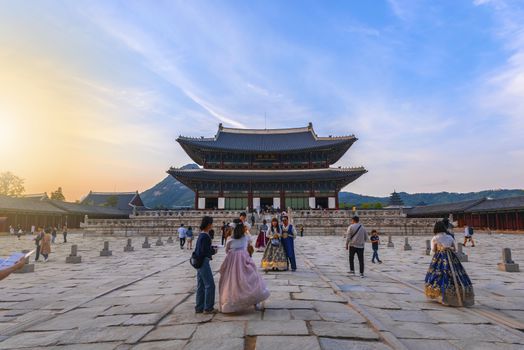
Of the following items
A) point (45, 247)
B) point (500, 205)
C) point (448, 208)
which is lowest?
point (45, 247)

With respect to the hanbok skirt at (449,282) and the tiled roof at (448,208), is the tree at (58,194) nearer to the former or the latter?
the tiled roof at (448,208)

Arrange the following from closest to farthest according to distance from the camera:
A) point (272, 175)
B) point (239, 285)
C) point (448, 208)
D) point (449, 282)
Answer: point (239, 285), point (449, 282), point (272, 175), point (448, 208)

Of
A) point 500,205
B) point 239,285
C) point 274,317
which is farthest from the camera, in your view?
point 500,205

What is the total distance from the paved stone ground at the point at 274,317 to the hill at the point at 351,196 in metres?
124

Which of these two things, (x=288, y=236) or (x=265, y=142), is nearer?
(x=288, y=236)

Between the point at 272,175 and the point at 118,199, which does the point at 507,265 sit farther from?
the point at 118,199

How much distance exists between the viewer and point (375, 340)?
4.09m

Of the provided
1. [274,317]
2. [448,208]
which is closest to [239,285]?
[274,317]

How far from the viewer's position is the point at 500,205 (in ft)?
117

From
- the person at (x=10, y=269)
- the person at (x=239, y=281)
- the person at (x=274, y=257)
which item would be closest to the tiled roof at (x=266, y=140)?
the person at (x=274, y=257)

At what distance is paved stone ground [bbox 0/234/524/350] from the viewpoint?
412 centimetres

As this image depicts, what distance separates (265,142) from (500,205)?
2906 centimetres

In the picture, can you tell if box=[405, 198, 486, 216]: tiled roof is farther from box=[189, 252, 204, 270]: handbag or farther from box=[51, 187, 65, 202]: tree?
box=[51, 187, 65, 202]: tree

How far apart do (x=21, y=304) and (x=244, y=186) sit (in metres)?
34.3
